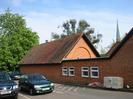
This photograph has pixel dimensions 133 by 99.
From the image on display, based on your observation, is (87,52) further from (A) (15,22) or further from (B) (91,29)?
(B) (91,29)

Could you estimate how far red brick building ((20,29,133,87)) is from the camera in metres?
25.8

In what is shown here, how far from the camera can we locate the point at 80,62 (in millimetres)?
31875

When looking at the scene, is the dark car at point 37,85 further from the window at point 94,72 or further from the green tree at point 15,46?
the green tree at point 15,46

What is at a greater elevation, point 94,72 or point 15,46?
point 15,46

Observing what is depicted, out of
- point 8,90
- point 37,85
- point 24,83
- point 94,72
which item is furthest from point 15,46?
point 8,90

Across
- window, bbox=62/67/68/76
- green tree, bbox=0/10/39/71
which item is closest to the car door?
window, bbox=62/67/68/76

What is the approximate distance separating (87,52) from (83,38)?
7.23 ft

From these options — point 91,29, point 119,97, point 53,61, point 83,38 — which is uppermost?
point 91,29

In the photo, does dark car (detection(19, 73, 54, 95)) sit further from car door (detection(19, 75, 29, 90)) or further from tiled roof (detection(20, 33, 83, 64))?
tiled roof (detection(20, 33, 83, 64))

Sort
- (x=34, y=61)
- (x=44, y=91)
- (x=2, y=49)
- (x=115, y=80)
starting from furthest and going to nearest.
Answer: (x=2, y=49)
(x=34, y=61)
(x=115, y=80)
(x=44, y=91)

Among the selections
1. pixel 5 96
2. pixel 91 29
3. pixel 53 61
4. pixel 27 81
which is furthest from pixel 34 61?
pixel 91 29

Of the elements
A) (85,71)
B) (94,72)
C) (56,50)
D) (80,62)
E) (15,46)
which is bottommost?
(94,72)

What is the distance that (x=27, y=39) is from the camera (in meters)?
62.3

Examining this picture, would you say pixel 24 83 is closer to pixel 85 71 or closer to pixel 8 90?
pixel 8 90
